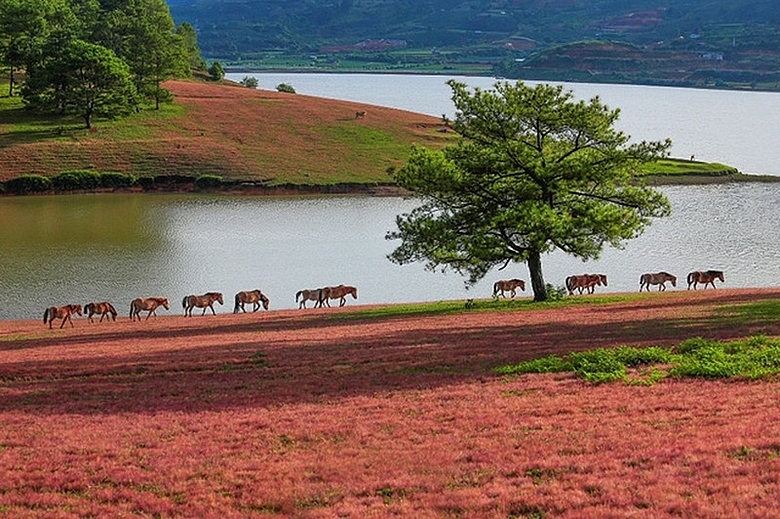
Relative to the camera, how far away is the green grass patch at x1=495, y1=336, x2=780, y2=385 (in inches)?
620

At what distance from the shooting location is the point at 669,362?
1709 cm

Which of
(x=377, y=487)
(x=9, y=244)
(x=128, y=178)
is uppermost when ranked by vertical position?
(x=128, y=178)

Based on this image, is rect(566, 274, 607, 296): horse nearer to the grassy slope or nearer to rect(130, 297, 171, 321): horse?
rect(130, 297, 171, 321): horse

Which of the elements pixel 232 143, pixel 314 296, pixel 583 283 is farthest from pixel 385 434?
pixel 232 143

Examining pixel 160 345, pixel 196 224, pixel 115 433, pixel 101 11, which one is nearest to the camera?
pixel 115 433

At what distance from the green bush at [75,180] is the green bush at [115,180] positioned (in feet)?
1.60

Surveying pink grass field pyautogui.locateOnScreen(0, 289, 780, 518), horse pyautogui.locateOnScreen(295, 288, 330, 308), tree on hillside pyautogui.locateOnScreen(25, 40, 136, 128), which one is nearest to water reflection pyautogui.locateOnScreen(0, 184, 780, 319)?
horse pyautogui.locateOnScreen(295, 288, 330, 308)

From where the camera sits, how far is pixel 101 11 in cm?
12862

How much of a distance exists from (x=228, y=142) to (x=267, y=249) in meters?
43.6

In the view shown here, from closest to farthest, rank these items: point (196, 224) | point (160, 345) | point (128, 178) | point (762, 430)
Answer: point (762, 430), point (160, 345), point (196, 224), point (128, 178)

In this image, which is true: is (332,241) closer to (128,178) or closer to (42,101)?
(128,178)

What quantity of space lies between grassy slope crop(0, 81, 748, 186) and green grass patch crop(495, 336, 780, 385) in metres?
72.5

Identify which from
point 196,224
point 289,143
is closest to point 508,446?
point 196,224

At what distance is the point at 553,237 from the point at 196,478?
25014 mm
